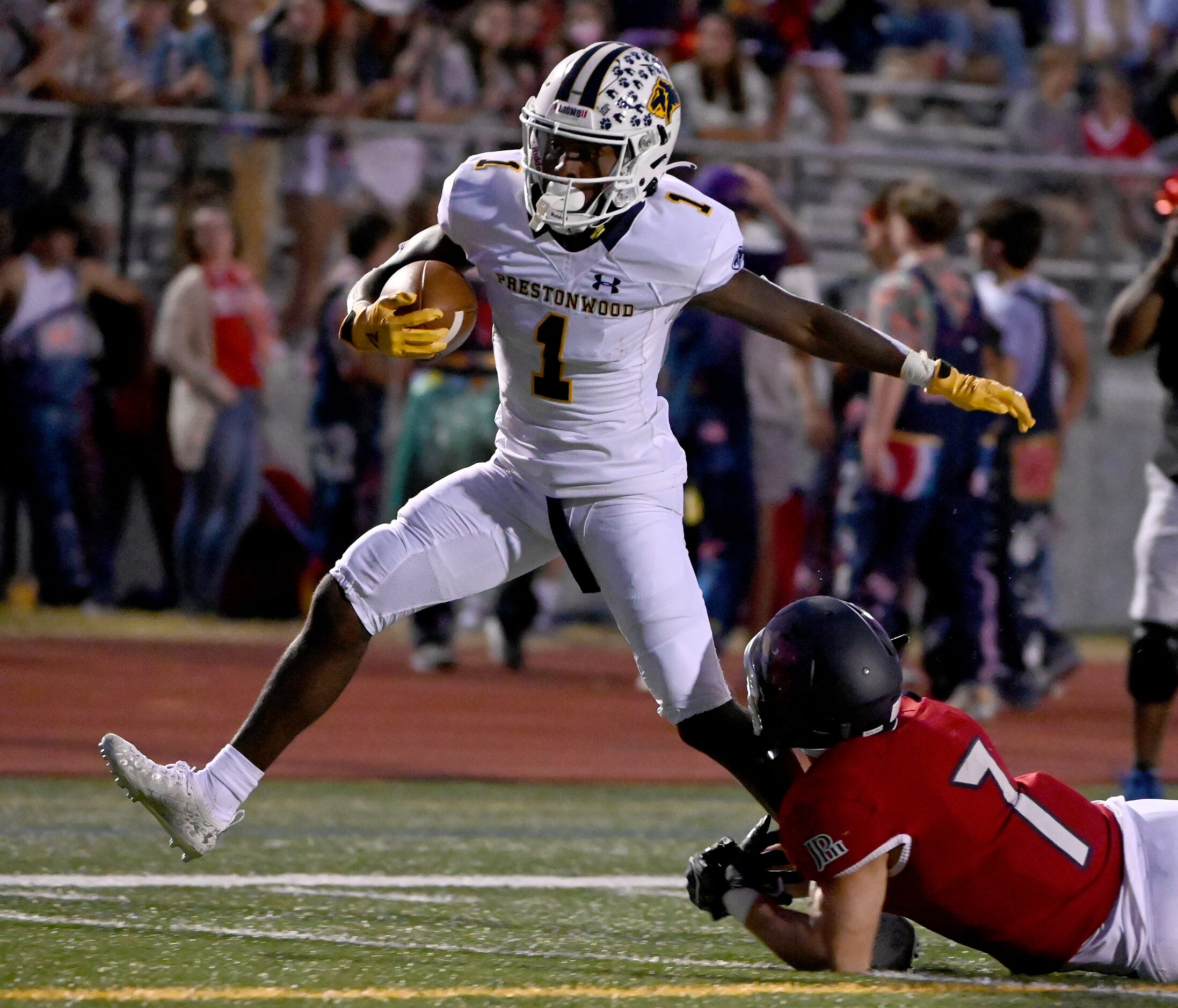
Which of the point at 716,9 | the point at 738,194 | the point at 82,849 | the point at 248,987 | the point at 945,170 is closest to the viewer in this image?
the point at 248,987

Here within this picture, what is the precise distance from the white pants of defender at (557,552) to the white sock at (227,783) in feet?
1.34

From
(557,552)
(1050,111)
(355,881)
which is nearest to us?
(557,552)

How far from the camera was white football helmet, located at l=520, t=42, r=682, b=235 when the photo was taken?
443cm

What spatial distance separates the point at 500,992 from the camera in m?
3.78

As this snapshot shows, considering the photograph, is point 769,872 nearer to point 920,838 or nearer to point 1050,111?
point 920,838

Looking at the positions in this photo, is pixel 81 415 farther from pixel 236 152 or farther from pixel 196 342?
pixel 236 152

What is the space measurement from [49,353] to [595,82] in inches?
274

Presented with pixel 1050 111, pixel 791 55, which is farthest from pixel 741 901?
pixel 1050 111

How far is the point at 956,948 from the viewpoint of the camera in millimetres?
4566

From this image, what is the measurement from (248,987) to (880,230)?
6.72 metres

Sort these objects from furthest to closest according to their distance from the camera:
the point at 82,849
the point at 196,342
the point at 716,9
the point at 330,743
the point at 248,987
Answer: the point at 716,9 → the point at 196,342 → the point at 330,743 → the point at 82,849 → the point at 248,987

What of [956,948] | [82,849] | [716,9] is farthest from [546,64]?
[956,948]

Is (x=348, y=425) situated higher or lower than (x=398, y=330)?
lower

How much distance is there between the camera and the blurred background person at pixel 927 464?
28.0 ft
